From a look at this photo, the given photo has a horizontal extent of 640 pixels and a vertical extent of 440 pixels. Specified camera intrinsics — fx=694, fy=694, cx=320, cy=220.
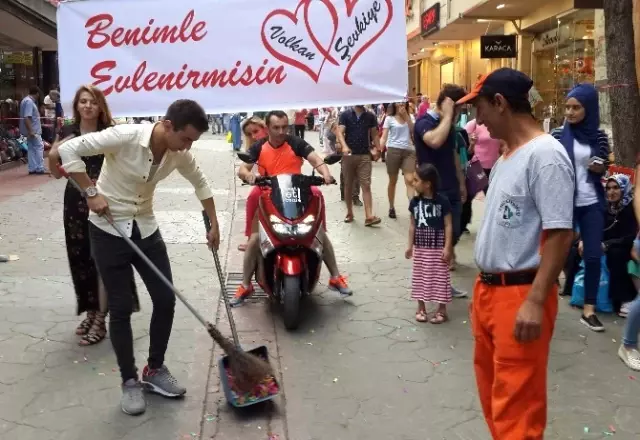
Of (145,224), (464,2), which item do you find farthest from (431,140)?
(464,2)

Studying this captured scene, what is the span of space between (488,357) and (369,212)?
6.82 m

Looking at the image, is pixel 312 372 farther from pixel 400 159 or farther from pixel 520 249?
pixel 400 159

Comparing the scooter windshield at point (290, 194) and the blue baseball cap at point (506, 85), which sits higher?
the blue baseball cap at point (506, 85)

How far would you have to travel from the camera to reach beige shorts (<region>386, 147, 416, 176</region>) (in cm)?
1023

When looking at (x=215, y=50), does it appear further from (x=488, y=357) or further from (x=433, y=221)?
(x=488, y=357)

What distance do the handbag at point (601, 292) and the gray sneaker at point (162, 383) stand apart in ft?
11.5

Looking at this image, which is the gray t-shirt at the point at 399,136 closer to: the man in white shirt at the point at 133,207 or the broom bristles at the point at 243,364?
the man in white shirt at the point at 133,207

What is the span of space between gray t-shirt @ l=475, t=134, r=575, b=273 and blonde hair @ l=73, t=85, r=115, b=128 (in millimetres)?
2847

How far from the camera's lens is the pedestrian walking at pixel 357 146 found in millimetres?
10102

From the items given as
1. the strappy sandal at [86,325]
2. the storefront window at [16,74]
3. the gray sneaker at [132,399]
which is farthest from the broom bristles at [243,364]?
the storefront window at [16,74]

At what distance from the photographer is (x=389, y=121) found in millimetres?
10586

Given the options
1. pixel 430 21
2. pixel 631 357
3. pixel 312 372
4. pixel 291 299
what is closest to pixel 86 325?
pixel 291 299

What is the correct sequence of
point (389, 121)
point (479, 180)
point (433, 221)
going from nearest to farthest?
1. point (433, 221)
2. point (479, 180)
3. point (389, 121)

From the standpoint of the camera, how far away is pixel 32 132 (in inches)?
619
